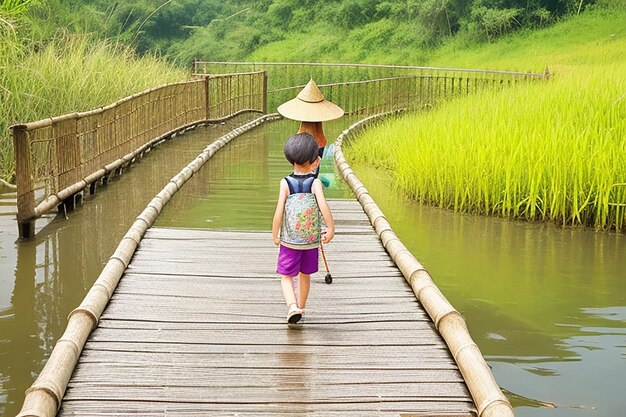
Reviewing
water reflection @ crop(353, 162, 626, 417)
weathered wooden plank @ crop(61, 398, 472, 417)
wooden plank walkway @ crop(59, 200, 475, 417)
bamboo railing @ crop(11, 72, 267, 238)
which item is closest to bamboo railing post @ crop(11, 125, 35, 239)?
bamboo railing @ crop(11, 72, 267, 238)

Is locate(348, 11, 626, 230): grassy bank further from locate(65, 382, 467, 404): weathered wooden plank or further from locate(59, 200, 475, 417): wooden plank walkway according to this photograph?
locate(65, 382, 467, 404): weathered wooden plank

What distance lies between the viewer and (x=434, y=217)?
31.0 ft

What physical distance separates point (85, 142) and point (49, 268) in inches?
120

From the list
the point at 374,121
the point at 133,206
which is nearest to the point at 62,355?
the point at 133,206

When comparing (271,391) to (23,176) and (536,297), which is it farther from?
(23,176)

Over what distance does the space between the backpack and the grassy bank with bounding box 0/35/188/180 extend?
511 cm

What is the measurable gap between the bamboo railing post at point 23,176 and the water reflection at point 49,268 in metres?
0.23

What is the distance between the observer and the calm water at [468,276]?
5043 millimetres

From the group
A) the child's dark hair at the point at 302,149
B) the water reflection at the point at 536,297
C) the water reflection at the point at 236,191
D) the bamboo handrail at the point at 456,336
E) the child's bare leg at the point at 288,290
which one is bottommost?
the water reflection at the point at 536,297

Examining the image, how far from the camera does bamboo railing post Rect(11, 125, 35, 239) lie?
24.9 feet

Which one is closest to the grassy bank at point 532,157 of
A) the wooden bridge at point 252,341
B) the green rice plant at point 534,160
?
the green rice plant at point 534,160

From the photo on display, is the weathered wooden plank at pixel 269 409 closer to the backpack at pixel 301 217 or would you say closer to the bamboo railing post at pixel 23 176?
the backpack at pixel 301 217

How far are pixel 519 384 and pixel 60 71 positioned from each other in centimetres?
856

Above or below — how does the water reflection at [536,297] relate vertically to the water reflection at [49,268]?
below
